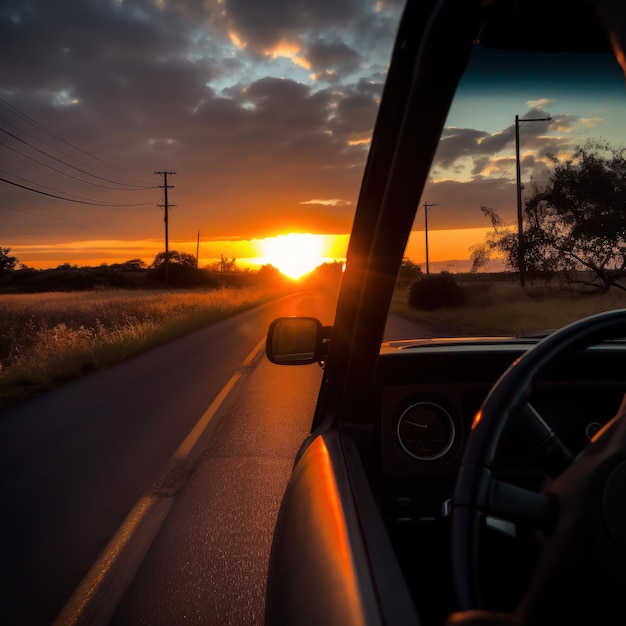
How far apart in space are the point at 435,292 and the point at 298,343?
709 millimetres

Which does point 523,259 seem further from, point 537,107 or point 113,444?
point 113,444

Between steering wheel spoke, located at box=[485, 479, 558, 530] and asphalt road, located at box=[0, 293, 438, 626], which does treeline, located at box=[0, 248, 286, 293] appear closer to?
asphalt road, located at box=[0, 293, 438, 626]

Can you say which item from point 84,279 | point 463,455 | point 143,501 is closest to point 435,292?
point 463,455

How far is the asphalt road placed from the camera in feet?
11.4

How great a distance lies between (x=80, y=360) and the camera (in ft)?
46.0

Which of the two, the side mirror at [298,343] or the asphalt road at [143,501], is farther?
the asphalt road at [143,501]

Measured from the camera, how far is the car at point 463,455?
3.43 feet

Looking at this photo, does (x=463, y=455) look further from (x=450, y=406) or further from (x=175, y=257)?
(x=175, y=257)

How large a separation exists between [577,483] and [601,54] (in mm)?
→ 957

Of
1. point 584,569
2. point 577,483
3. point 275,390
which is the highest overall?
point 577,483

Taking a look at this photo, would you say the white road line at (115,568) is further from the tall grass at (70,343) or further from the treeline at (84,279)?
the treeline at (84,279)

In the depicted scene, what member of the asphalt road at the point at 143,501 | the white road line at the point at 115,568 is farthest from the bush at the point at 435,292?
the white road line at the point at 115,568

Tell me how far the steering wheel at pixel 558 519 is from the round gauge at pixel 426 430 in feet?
5.36

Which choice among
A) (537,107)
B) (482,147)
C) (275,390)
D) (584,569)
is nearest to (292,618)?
(584,569)
